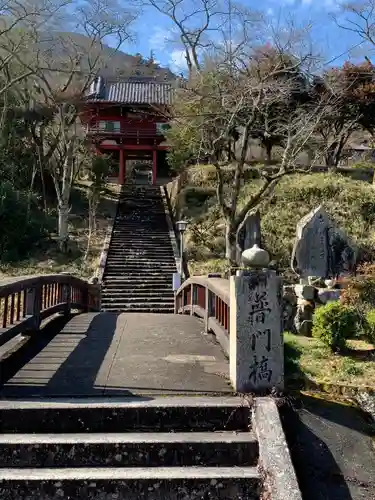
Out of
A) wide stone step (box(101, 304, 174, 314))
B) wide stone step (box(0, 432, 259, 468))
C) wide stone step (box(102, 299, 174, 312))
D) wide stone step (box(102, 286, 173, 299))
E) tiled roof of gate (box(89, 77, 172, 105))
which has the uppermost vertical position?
tiled roof of gate (box(89, 77, 172, 105))

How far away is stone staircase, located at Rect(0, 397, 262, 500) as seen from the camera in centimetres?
342

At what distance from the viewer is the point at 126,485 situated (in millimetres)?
3430

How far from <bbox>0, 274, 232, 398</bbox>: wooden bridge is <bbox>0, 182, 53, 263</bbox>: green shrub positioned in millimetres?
14144

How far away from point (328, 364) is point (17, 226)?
20004 mm

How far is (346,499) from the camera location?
3.45m

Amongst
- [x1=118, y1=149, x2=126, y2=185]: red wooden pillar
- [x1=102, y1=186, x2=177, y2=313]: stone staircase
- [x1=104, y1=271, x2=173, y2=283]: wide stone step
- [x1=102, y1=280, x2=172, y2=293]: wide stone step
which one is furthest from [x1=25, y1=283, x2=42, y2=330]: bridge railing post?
[x1=118, y1=149, x2=126, y2=185]: red wooden pillar

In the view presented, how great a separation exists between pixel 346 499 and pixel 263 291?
1784 millimetres

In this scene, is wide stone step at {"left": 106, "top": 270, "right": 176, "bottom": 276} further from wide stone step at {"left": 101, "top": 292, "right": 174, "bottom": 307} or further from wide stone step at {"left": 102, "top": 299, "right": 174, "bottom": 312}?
wide stone step at {"left": 102, "top": 299, "right": 174, "bottom": 312}

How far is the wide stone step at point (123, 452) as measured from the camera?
12.0 ft

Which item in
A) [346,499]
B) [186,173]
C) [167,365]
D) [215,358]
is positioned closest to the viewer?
[346,499]

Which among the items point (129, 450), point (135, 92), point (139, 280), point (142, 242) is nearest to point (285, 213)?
point (142, 242)

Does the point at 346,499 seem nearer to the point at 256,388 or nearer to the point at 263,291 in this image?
the point at 256,388

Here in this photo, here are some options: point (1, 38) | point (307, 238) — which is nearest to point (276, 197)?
point (307, 238)

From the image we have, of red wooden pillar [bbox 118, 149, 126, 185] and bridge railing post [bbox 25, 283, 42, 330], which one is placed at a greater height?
red wooden pillar [bbox 118, 149, 126, 185]
